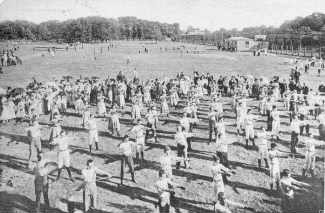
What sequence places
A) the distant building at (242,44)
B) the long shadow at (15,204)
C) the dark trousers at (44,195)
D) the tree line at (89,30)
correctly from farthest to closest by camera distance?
the tree line at (89,30) → the distant building at (242,44) → the long shadow at (15,204) → the dark trousers at (44,195)

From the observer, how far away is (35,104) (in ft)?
64.7

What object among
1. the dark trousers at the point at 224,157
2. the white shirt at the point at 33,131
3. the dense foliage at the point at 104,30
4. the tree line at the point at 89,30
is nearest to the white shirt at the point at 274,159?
the dark trousers at the point at 224,157

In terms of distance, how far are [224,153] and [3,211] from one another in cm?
743

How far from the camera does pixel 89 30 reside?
9438 centimetres

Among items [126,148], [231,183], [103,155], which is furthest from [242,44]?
[126,148]

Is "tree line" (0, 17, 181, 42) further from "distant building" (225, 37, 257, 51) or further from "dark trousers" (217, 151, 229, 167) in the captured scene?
"dark trousers" (217, 151, 229, 167)

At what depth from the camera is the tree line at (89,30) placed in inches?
3688

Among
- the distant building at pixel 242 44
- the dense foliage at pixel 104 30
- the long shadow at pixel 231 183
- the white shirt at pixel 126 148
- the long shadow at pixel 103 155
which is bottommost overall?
the long shadow at pixel 231 183

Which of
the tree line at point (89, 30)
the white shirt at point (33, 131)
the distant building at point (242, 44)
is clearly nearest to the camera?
the white shirt at point (33, 131)

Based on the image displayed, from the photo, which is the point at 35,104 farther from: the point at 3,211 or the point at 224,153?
the point at 224,153

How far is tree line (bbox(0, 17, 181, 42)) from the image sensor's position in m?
93.7

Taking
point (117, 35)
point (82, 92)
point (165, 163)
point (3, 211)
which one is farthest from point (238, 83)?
point (117, 35)

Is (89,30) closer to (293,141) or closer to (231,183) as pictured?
(293,141)

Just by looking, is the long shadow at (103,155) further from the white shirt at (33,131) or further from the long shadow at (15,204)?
the long shadow at (15,204)
